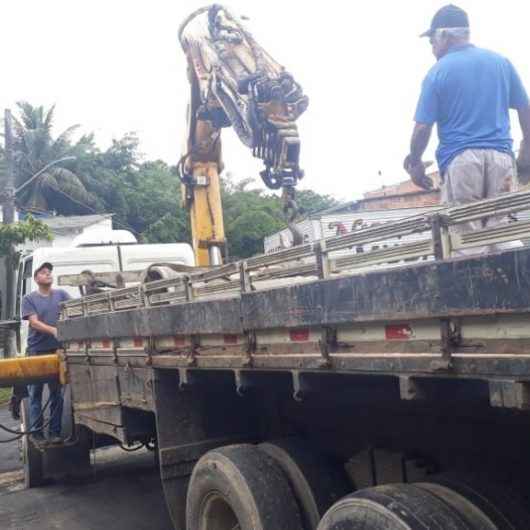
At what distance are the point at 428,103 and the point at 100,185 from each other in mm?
35241

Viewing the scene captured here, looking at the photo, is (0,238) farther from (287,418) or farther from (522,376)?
(522,376)

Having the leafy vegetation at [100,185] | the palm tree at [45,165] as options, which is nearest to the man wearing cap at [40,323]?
the leafy vegetation at [100,185]

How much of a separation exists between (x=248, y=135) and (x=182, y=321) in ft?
9.57

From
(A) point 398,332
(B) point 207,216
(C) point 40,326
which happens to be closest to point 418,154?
(A) point 398,332

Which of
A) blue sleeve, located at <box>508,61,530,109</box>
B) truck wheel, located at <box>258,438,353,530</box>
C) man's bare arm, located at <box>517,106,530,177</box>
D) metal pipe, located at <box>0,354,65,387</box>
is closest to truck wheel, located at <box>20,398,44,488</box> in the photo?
metal pipe, located at <box>0,354,65,387</box>

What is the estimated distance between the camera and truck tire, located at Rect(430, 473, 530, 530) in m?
2.60

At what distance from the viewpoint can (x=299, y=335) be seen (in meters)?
3.01

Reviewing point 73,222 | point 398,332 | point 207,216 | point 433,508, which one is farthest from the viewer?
point 73,222

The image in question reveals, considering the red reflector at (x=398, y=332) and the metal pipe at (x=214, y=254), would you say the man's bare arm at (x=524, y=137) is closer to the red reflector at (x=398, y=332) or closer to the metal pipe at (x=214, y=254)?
the red reflector at (x=398, y=332)

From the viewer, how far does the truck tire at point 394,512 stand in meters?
2.49

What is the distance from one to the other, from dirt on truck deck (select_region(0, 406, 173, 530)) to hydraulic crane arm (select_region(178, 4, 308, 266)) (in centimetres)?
232

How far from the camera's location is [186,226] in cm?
3450

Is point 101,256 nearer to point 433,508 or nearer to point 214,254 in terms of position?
point 214,254

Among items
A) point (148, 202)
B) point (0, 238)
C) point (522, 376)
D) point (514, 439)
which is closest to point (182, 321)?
point (514, 439)
